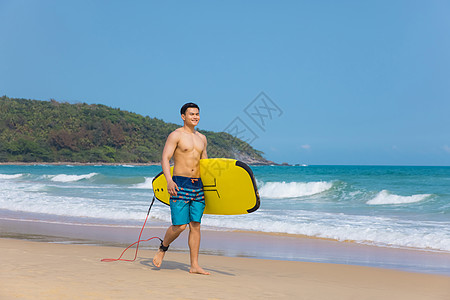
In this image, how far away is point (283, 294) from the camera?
3.76 m

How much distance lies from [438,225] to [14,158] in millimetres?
86170

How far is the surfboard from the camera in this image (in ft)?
16.0

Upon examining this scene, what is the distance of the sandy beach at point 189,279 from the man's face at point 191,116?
4.68ft

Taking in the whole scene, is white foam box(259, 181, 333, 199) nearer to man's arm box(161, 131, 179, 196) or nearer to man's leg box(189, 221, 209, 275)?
man's leg box(189, 221, 209, 275)

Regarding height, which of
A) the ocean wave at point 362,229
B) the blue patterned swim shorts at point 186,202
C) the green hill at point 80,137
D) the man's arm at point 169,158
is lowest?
the ocean wave at point 362,229

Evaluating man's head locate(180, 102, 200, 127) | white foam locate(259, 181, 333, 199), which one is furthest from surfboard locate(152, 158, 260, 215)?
white foam locate(259, 181, 333, 199)

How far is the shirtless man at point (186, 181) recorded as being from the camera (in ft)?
14.4

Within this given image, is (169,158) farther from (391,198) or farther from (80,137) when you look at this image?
(80,137)

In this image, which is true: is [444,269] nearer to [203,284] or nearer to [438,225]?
[203,284]

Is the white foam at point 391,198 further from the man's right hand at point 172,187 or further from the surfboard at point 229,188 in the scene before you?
the man's right hand at point 172,187

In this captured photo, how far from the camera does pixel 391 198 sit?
17.1m

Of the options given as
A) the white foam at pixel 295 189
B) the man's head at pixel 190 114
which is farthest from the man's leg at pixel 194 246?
the white foam at pixel 295 189

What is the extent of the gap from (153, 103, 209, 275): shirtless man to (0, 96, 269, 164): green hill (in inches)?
3179

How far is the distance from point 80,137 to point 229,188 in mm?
90018
